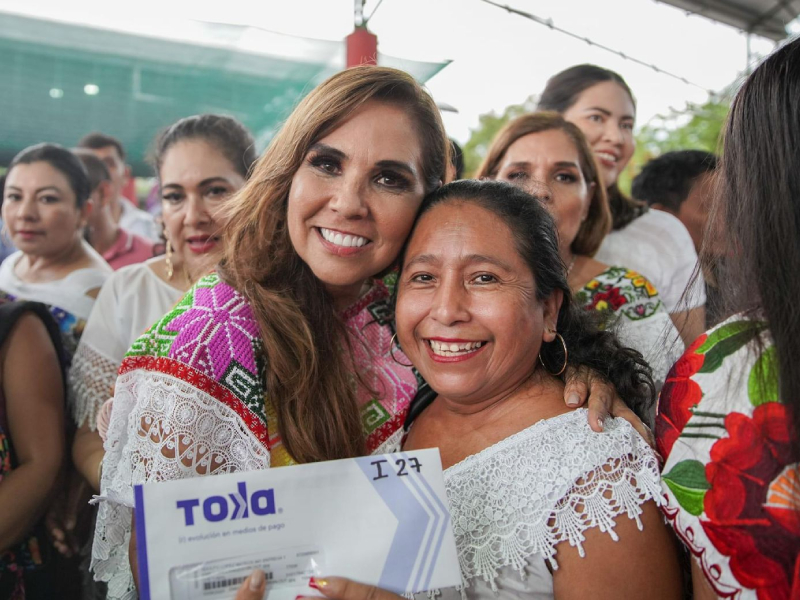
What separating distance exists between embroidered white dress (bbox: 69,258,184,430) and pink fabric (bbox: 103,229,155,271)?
144 cm

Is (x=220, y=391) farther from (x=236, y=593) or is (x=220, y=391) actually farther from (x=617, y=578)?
(x=617, y=578)

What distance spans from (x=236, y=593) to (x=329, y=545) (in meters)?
0.18

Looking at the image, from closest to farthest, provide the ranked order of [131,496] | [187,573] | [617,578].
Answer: [187,573], [617,578], [131,496]

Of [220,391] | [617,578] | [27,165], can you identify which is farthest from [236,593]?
[27,165]

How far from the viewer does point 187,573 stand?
1.19 meters

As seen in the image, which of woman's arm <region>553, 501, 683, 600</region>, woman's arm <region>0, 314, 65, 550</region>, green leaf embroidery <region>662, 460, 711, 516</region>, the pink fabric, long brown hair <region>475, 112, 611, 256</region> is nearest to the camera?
green leaf embroidery <region>662, 460, 711, 516</region>

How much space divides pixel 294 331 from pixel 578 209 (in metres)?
1.40

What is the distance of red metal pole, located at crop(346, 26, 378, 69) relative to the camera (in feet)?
12.1

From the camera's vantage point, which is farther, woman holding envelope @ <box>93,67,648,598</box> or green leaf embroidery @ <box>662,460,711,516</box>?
woman holding envelope @ <box>93,67,648,598</box>

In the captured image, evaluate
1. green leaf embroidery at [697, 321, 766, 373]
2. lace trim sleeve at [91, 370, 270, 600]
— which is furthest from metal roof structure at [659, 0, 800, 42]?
lace trim sleeve at [91, 370, 270, 600]

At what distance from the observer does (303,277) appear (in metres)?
2.08

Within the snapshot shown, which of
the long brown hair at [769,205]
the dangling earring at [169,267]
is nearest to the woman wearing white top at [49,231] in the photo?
the dangling earring at [169,267]

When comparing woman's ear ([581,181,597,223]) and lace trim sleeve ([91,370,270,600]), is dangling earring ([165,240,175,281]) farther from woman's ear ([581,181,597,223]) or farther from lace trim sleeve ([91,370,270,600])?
woman's ear ([581,181,597,223])

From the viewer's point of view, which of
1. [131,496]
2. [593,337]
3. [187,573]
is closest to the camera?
[187,573]
